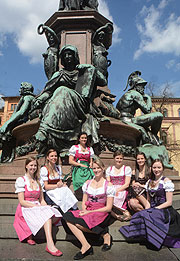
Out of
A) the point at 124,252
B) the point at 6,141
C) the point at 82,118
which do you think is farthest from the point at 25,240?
the point at 6,141

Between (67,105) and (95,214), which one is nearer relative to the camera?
(95,214)

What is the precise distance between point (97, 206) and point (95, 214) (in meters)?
0.17

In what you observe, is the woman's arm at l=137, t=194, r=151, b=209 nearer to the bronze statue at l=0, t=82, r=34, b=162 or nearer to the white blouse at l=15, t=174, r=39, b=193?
the white blouse at l=15, t=174, r=39, b=193

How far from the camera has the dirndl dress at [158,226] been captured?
288cm

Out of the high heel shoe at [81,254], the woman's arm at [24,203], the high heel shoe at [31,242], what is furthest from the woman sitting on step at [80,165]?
the high heel shoe at [81,254]

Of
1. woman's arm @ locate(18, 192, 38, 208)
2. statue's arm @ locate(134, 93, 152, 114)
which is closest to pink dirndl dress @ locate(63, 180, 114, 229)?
woman's arm @ locate(18, 192, 38, 208)

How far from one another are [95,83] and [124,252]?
4.32m

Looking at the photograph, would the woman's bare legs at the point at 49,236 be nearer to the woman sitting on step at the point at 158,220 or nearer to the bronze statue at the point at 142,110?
the woman sitting on step at the point at 158,220

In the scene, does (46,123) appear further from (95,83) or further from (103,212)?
(103,212)

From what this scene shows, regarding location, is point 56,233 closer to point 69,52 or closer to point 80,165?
point 80,165

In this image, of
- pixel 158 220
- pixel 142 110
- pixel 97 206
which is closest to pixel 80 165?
pixel 97 206

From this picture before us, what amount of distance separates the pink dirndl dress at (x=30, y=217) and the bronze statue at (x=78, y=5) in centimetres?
741

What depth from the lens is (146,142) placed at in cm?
667

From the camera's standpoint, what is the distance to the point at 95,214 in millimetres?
2953
